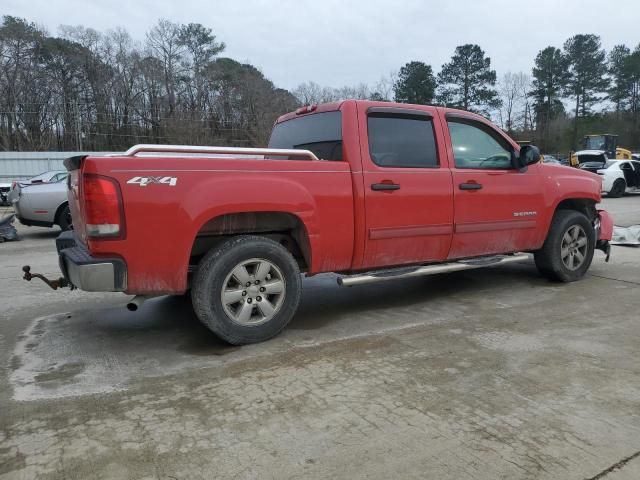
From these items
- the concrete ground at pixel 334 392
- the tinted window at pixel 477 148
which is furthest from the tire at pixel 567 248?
the tinted window at pixel 477 148

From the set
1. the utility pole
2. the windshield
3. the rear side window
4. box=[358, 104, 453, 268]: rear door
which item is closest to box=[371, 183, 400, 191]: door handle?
box=[358, 104, 453, 268]: rear door

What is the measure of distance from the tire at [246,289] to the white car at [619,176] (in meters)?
18.9

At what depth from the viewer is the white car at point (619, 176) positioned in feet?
63.6

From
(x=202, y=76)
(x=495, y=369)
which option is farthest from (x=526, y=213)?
(x=202, y=76)

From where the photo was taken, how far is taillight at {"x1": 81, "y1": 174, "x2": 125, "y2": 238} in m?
3.30

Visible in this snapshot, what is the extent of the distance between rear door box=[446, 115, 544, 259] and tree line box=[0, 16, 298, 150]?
38.7m

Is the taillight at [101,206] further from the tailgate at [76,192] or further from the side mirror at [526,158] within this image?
the side mirror at [526,158]

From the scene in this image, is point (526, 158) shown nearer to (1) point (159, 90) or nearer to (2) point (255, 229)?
(2) point (255, 229)

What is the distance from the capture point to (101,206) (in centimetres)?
332

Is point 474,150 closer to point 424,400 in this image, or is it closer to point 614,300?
point 614,300

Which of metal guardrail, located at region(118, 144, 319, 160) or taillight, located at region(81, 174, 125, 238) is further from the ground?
metal guardrail, located at region(118, 144, 319, 160)

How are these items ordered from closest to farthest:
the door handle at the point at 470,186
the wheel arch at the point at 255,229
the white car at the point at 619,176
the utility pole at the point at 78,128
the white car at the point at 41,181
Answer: the wheel arch at the point at 255,229, the door handle at the point at 470,186, the white car at the point at 41,181, the white car at the point at 619,176, the utility pole at the point at 78,128

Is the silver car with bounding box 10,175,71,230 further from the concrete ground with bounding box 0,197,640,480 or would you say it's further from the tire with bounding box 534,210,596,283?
the tire with bounding box 534,210,596,283

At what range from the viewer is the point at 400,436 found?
2.63 metres
